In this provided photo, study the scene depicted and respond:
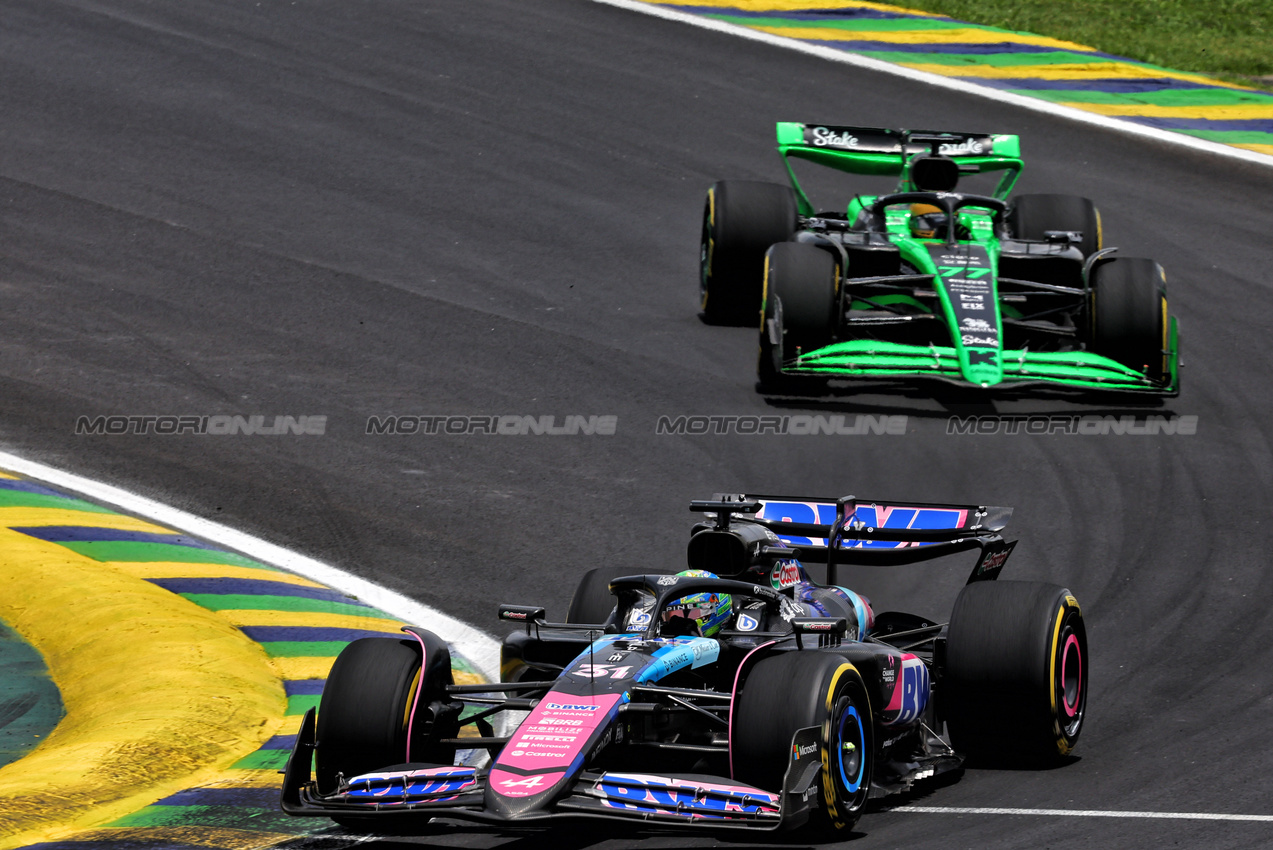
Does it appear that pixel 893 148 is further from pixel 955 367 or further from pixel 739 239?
pixel 955 367

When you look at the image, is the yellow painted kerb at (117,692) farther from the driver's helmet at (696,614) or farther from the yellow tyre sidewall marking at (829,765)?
the yellow tyre sidewall marking at (829,765)

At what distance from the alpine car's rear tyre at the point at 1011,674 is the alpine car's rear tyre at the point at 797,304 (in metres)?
5.08

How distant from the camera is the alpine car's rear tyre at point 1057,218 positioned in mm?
15078

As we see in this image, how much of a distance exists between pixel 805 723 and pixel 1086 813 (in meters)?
1.46

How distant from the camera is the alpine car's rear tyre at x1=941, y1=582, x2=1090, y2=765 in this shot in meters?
7.80

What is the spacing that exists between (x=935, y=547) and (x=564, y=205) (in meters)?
9.29

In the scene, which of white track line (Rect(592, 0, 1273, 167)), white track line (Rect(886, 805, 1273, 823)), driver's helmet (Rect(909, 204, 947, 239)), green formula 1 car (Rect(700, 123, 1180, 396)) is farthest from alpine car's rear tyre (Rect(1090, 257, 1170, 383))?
white track line (Rect(592, 0, 1273, 167))

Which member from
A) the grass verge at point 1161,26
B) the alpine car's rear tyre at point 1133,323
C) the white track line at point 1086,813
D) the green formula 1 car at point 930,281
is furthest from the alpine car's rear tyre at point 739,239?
the grass verge at point 1161,26

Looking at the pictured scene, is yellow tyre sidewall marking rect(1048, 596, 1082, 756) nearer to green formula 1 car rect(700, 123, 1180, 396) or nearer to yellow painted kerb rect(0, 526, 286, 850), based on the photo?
yellow painted kerb rect(0, 526, 286, 850)

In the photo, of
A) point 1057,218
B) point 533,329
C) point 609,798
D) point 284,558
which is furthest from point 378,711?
point 1057,218

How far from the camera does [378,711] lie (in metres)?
7.00

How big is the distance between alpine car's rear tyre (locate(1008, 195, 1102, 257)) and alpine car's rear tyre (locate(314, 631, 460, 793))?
9199 millimetres

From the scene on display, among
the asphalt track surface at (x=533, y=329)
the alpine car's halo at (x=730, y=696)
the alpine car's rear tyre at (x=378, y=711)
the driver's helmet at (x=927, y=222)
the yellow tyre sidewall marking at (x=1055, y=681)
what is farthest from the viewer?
the driver's helmet at (x=927, y=222)

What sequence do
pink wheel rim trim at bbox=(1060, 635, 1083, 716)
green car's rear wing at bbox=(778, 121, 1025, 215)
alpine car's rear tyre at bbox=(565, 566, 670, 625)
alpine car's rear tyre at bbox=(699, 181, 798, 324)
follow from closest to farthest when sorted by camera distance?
pink wheel rim trim at bbox=(1060, 635, 1083, 716) < alpine car's rear tyre at bbox=(565, 566, 670, 625) < alpine car's rear tyre at bbox=(699, 181, 798, 324) < green car's rear wing at bbox=(778, 121, 1025, 215)
